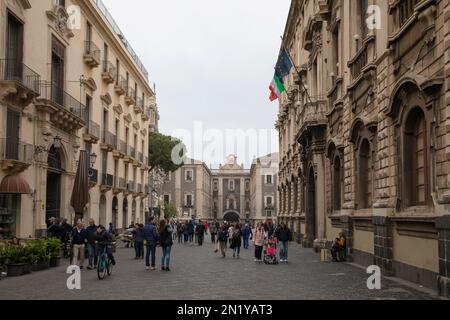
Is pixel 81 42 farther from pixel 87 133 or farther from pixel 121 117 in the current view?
pixel 121 117

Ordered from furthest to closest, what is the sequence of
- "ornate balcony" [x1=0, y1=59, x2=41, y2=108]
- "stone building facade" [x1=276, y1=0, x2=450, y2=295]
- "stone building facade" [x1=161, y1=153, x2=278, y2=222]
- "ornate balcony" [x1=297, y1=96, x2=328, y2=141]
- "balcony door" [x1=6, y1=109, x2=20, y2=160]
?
"stone building facade" [x1=161, y1=153, x2=278, y2=222]
"ornate balcony" [x1=297, y1=96, x2=328, y2=141]
"balcony door" [x1=6, y1=109, x2=20, y2=160]
"ornate balcony" [x1=0, y1=59, x2=41, y2=108]
"stone building facade" [x1=276, y1=0, x2=450, y2=295]

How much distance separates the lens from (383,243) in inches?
643

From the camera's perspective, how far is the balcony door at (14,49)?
69.6 ft

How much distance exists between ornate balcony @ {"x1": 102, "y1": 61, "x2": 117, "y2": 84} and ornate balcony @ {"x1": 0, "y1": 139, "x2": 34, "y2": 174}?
13.5 metres

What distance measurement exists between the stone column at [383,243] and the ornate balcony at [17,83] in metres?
13.0

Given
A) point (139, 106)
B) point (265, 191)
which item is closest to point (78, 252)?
point (139, 106)

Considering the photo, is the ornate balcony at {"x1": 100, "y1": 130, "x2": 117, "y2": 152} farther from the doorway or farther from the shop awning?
the shop awning

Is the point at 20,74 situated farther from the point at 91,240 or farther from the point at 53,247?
the point at 91,240

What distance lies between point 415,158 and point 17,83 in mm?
13621

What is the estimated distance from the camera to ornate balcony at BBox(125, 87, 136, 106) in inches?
1688

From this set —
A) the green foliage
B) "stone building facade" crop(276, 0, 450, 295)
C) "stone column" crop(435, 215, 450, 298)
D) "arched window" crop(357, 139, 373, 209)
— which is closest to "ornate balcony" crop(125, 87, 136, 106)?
"stone building facade" crop(276, 0, 450, 295)

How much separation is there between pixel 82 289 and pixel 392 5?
10.7 metres

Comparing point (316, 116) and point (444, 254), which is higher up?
point (316, 116)

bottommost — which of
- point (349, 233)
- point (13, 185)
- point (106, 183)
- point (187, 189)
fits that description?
point (349, 233)
